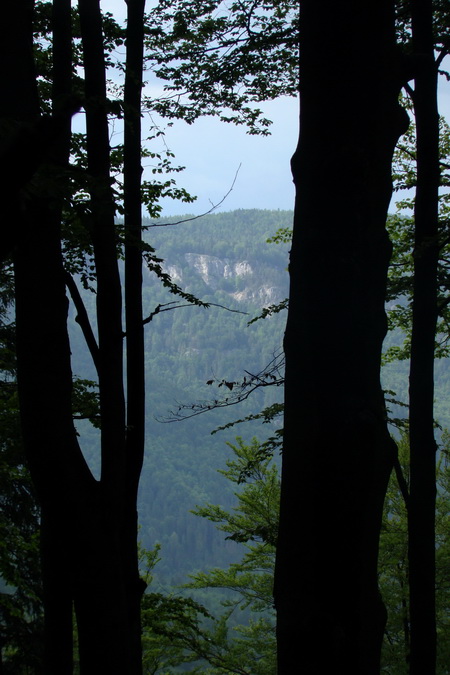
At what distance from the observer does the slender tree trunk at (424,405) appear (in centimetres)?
548

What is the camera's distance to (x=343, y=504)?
2.20 meters

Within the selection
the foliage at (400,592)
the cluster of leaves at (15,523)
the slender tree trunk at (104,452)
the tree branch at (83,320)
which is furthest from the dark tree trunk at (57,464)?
the foliage at (400,592)

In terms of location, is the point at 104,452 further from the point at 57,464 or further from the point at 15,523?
the point at 15,523

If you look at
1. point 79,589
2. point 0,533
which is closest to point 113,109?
point 79,589

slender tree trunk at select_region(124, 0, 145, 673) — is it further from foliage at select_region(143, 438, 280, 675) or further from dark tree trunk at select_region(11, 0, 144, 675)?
foliage at select_region(143, 438, 280, 675)

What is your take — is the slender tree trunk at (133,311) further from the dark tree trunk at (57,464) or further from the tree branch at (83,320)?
the dark tree trunk at (57,464)

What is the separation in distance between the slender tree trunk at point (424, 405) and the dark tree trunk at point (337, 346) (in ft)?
10.2

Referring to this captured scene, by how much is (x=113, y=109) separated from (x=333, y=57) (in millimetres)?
1828

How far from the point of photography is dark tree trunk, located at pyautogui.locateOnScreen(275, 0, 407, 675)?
7.20ft

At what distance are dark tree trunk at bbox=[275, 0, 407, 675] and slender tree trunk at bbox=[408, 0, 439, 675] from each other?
3.10 m

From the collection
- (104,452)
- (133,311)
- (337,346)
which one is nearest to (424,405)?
(133,311)

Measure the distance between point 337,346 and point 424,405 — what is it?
3558 mm

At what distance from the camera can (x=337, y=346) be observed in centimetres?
230

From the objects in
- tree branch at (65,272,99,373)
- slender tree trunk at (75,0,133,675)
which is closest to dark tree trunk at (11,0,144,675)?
slender tree trunk at (75,0,133,675)
